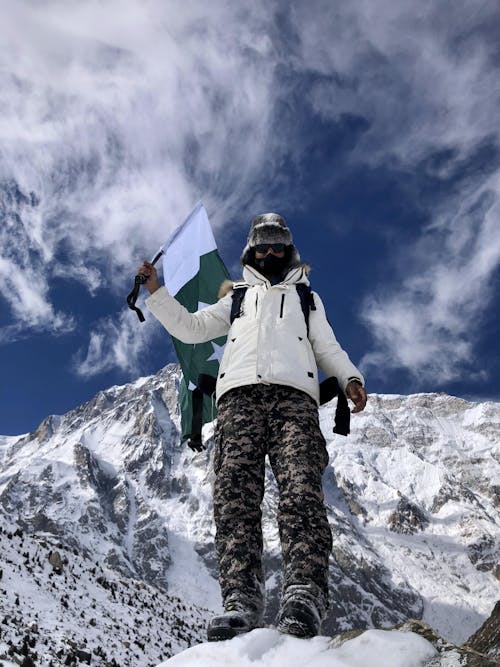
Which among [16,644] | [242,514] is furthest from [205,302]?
[242,514]

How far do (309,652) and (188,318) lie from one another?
295 cm

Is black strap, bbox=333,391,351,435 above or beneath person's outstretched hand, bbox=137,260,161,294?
beneath

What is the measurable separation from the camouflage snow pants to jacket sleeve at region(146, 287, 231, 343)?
840 mm

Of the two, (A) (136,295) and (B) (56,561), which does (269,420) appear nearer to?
(A) (136,295)

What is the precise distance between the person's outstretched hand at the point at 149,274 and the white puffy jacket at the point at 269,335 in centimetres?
7

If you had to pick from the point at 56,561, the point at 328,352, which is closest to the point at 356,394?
the point at 328,352

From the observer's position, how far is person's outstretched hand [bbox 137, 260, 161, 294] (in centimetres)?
475

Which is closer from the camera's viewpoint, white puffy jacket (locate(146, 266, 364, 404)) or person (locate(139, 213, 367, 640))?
person (locate(139, 213, 367, 640))

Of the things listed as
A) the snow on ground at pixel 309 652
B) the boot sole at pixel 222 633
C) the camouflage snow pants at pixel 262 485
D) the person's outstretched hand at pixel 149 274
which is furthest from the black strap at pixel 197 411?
the snow on ground at pixel 309 652

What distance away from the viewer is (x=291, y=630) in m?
3.02

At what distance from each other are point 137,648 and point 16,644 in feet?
15.7

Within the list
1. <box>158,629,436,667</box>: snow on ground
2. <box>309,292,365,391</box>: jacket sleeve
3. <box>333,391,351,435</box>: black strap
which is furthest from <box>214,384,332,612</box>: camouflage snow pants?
<box>158,629,436,667</box>: snow on ground

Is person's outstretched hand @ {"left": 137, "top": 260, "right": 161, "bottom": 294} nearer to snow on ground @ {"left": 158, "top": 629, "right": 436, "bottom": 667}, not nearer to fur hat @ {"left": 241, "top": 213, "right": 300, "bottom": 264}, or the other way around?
fur hat @ {"left": 241, "top": 213, "right": 300, "bottom": 264}

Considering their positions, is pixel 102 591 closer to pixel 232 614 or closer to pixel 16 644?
pixel 16 644
